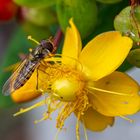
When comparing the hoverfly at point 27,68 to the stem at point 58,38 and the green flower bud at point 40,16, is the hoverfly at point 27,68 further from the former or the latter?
the green flower bud at point 40,16

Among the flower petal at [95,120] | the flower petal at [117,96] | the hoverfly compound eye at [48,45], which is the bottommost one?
the flower petal at [95,120]

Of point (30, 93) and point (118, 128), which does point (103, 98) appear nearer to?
point (30, 93)

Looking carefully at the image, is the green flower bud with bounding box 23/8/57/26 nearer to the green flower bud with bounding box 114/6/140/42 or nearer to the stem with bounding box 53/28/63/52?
the stem with bounding box 53/28/63/52

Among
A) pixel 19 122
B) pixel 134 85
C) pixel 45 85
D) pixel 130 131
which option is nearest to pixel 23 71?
pixel 45 85

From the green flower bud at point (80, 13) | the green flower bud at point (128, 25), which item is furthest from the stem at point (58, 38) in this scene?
the green flower bud at point (128, 25)

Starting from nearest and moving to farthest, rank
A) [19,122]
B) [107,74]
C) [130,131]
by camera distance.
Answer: [107,74] < [130,131] < [19,122]

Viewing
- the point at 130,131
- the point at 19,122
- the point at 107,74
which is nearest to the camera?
the point at 107,74

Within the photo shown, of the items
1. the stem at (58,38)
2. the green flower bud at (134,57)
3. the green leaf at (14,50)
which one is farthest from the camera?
the green leaf at (14,50)
